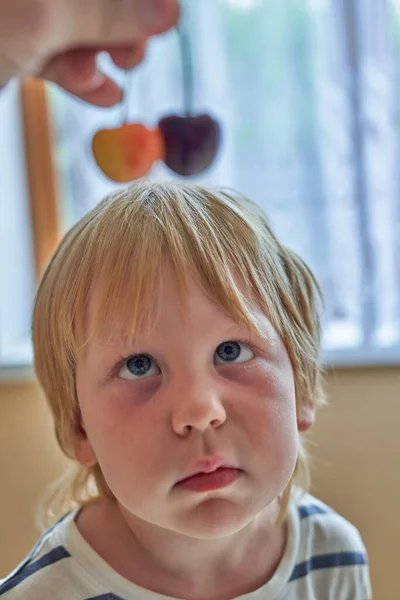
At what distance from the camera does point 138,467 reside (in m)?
0.60

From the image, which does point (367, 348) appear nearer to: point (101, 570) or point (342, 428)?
point (342, 428)

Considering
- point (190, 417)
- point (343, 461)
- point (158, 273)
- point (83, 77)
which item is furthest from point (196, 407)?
point (343, 461)

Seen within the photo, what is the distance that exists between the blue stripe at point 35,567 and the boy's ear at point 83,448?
10 cm

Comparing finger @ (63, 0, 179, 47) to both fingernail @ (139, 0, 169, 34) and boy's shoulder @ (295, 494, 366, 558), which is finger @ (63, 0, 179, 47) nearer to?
fingernail @ (139, 0, 169, 34)

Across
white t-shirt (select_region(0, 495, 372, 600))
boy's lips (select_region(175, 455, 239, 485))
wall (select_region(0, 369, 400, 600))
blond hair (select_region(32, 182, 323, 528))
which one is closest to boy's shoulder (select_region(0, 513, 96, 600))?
white t-shirt (select_region(0, 495, 372, 600))

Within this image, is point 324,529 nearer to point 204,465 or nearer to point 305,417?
point 305,417

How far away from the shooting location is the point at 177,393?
59 cm

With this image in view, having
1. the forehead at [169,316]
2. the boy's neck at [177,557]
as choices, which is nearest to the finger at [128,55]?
the forehead at [169,316]

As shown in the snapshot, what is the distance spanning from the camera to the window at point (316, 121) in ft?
3.94

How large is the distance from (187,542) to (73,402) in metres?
0.18

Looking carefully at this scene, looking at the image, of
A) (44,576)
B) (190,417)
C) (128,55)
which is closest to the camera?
(190,417)

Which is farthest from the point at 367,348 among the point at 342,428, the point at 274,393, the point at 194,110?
the point at 274,393

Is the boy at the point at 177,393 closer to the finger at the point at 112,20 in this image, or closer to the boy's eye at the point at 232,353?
the boy's eye at the point at 232,353

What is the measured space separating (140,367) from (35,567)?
10.2 inches
